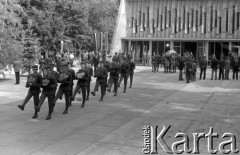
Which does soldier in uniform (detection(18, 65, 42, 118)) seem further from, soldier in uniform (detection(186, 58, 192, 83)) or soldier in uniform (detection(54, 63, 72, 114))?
soldier in uniform (detection(186, 58, 192, 83))

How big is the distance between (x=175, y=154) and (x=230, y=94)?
11841 millimetres

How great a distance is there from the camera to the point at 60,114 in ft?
43.1

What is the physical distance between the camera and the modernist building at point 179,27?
45688 mm

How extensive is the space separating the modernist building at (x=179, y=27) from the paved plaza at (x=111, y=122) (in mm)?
28591

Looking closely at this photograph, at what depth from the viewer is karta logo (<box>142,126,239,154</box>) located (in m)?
8.52

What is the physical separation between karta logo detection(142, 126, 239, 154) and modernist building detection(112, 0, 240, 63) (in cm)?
3661

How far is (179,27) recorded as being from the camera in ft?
158

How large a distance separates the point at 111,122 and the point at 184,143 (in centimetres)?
327

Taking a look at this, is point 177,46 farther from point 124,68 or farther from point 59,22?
point 124,68

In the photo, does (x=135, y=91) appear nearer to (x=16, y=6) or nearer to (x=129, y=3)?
(x=16, y=6)

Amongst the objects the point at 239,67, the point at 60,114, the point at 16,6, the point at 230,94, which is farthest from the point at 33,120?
the point at 239,67

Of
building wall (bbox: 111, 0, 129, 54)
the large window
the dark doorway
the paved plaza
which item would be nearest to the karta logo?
the paved plaza

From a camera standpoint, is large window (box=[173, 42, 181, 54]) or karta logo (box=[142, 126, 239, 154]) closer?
karta logo (box=[142, 126, 239, 154])

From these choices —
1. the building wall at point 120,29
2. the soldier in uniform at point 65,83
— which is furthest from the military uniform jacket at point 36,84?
the building wall at point 120,29
